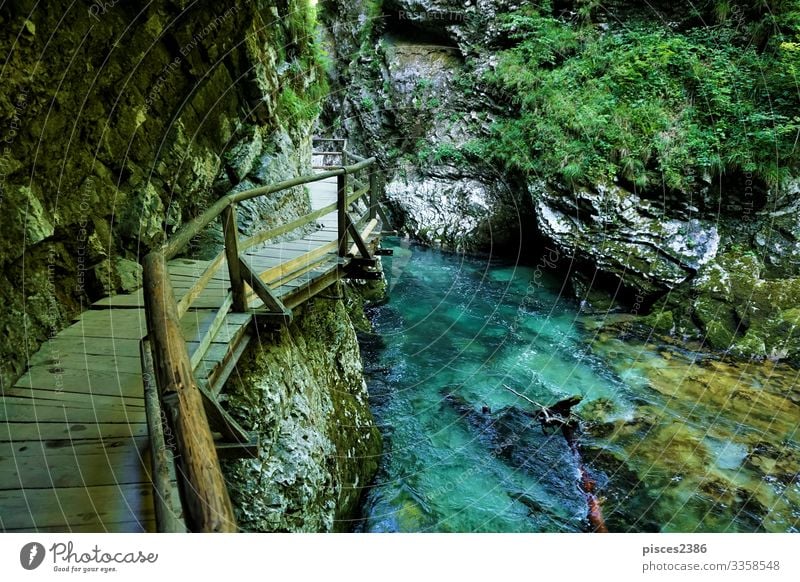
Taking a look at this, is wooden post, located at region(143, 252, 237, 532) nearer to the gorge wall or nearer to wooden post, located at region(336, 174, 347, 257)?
wooden post, located at region(336, 174, 347, 257)

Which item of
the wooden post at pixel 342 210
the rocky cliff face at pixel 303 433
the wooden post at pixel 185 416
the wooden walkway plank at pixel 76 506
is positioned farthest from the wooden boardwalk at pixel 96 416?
the wooden post at pixel 342 210

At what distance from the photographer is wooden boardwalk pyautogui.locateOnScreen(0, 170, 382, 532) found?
2.04 m

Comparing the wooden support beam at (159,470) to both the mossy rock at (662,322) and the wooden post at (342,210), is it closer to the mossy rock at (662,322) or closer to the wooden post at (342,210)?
the wooden post at (342,210)

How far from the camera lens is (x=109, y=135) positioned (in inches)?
168

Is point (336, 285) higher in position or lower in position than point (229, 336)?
lower

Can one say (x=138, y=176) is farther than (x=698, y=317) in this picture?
No

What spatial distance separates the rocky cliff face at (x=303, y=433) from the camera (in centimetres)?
341

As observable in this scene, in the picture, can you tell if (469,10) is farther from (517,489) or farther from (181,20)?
(517,489)

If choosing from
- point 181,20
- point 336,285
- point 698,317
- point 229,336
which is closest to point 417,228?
point 698,317

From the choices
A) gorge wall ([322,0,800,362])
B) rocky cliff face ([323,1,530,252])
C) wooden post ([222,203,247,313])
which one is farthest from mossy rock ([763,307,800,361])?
wooden post ([222,203,247,313])

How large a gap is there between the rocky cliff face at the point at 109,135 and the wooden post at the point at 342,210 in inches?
75.1

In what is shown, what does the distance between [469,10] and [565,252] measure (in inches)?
432
